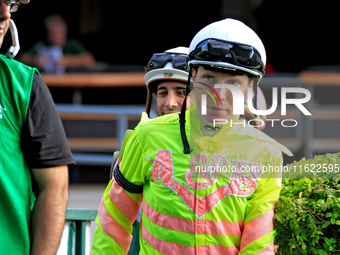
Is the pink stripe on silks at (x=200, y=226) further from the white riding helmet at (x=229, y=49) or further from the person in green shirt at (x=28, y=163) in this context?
the white riding helmet at (x=229, y=49)

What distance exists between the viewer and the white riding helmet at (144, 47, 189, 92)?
9.87 feet

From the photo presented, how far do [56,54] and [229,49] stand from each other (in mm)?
5726

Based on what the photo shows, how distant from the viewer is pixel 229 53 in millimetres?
2141

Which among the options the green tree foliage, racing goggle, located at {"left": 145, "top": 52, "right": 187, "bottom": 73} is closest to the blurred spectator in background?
racing goggle, located at {"left": 145, "top": 52, "right": 187, "bottom": 73}

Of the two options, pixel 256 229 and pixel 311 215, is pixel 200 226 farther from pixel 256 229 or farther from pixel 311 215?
pixel 311 215

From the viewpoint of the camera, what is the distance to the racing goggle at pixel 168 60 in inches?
119

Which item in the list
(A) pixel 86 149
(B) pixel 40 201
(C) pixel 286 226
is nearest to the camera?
(B) pixel 40 201

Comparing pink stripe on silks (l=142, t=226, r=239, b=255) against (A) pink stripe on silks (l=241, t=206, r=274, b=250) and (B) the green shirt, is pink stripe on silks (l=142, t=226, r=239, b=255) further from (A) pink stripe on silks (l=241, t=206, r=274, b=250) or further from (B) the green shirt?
(B) the green shirt

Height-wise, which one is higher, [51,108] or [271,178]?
[51,108]

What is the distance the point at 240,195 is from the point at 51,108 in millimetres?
885

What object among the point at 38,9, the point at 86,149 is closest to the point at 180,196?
the point at 86,149

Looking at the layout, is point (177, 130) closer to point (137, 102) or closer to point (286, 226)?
point (286, 226)

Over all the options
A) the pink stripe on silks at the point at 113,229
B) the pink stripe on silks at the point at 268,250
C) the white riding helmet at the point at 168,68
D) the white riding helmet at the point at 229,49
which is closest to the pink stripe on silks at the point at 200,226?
the pink stripe on silks at the point at 268,250

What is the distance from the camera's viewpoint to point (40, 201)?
1835 millimetres
